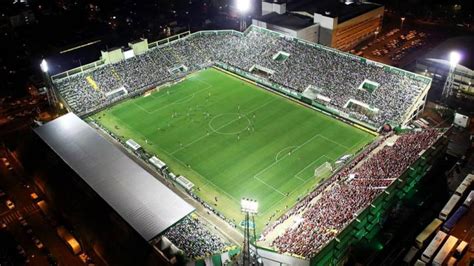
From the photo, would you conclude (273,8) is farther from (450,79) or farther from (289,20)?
(450,79)

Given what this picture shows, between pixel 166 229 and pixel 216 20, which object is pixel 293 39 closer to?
pixel 216 20

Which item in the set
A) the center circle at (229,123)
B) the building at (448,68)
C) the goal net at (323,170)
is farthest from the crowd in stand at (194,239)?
the building at (448,68)

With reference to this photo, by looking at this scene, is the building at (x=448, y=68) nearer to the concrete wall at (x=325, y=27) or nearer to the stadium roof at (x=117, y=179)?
the concrete wall at (x=325, y=27)

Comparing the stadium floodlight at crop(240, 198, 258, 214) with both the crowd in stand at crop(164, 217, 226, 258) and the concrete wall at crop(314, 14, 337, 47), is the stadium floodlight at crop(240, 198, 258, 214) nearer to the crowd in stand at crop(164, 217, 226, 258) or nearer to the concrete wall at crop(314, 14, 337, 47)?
the crowd in stand at crop(164, 217, 226, 258)

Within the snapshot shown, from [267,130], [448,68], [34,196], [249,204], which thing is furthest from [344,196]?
[448,68]

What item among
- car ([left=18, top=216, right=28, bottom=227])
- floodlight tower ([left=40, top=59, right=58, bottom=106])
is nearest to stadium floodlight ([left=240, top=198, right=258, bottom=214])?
car ([left=18, top=216, right=28, bottom=227])
